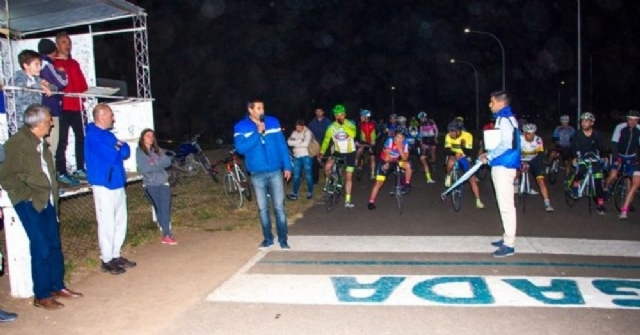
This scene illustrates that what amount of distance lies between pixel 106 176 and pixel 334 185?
6.10 m

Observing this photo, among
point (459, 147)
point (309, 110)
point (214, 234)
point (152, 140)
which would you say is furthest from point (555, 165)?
point (309, 110)

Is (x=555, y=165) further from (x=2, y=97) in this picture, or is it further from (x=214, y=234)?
(x=2, y=97)

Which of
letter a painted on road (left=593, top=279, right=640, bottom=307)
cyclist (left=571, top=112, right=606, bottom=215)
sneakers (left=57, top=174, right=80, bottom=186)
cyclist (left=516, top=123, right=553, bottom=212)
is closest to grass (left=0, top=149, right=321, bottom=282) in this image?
sneakers (left=57, top=174, right=80, bottom=186)

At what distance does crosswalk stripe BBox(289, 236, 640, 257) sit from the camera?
8.77 m

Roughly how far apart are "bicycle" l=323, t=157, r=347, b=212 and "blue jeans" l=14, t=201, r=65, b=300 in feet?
22.4

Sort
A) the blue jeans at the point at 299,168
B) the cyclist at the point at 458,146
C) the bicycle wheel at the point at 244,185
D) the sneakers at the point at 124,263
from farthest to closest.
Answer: the blue jeans at the point at 299,168
the bicycle wheel at the point at 244,185
the cyclist at the point at 458,146
the sneakers at the point at 124,263

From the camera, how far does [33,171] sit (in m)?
6.41

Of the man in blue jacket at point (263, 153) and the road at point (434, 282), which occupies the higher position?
the man in blue jacket at point (263, 153)

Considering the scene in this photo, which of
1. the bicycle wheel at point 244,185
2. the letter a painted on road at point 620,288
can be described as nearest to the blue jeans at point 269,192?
the letter a painted on road at point 620,288

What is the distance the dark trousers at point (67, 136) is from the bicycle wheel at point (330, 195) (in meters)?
4.82

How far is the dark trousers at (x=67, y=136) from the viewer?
426 inches

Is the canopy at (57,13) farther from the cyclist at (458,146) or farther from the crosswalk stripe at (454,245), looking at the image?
the cyclist at (458,146)

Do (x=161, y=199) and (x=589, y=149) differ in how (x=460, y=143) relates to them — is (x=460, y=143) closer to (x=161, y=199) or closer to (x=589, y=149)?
(x=589, y=149)

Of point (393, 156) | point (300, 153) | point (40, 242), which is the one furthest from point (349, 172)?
point (40, 242)
